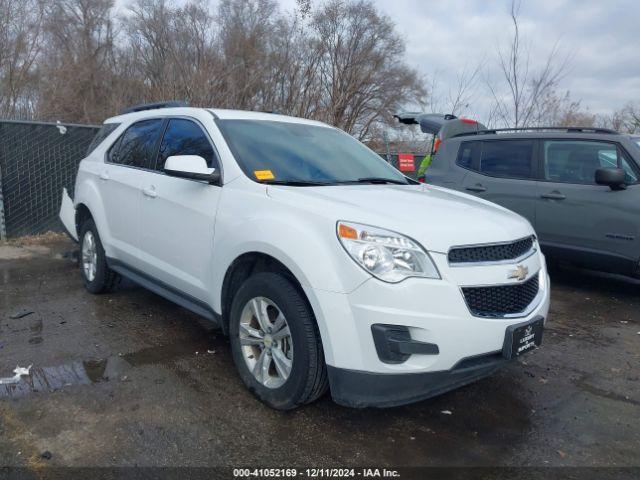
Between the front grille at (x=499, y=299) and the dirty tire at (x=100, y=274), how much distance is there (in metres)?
3.61

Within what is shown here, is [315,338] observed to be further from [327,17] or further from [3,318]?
[327,17]

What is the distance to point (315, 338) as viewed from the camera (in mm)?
2824

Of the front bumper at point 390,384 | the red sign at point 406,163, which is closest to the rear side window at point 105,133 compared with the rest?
the front bumper at point 390,384

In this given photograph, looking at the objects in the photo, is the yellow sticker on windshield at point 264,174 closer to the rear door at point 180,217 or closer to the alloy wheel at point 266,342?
the rear door at point 180,217

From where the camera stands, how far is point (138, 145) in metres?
4.70

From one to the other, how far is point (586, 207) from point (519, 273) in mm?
3389

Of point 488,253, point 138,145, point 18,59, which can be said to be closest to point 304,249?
point 488,253

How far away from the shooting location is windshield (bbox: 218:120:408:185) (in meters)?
3.56

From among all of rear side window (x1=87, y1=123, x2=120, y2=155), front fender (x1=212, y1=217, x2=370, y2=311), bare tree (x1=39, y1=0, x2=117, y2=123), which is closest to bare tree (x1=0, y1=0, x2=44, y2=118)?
bare tree (x1=39, y1=0, x2=117, y2=123)

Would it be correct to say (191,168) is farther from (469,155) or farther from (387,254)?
(469,155)

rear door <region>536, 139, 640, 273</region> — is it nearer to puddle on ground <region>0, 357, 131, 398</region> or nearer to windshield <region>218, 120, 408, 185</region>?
windshield <region>218, 120, 408, 185</region>

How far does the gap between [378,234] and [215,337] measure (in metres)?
2.16

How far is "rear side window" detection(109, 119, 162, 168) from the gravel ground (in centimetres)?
138

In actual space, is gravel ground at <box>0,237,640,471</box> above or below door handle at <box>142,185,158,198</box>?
below
